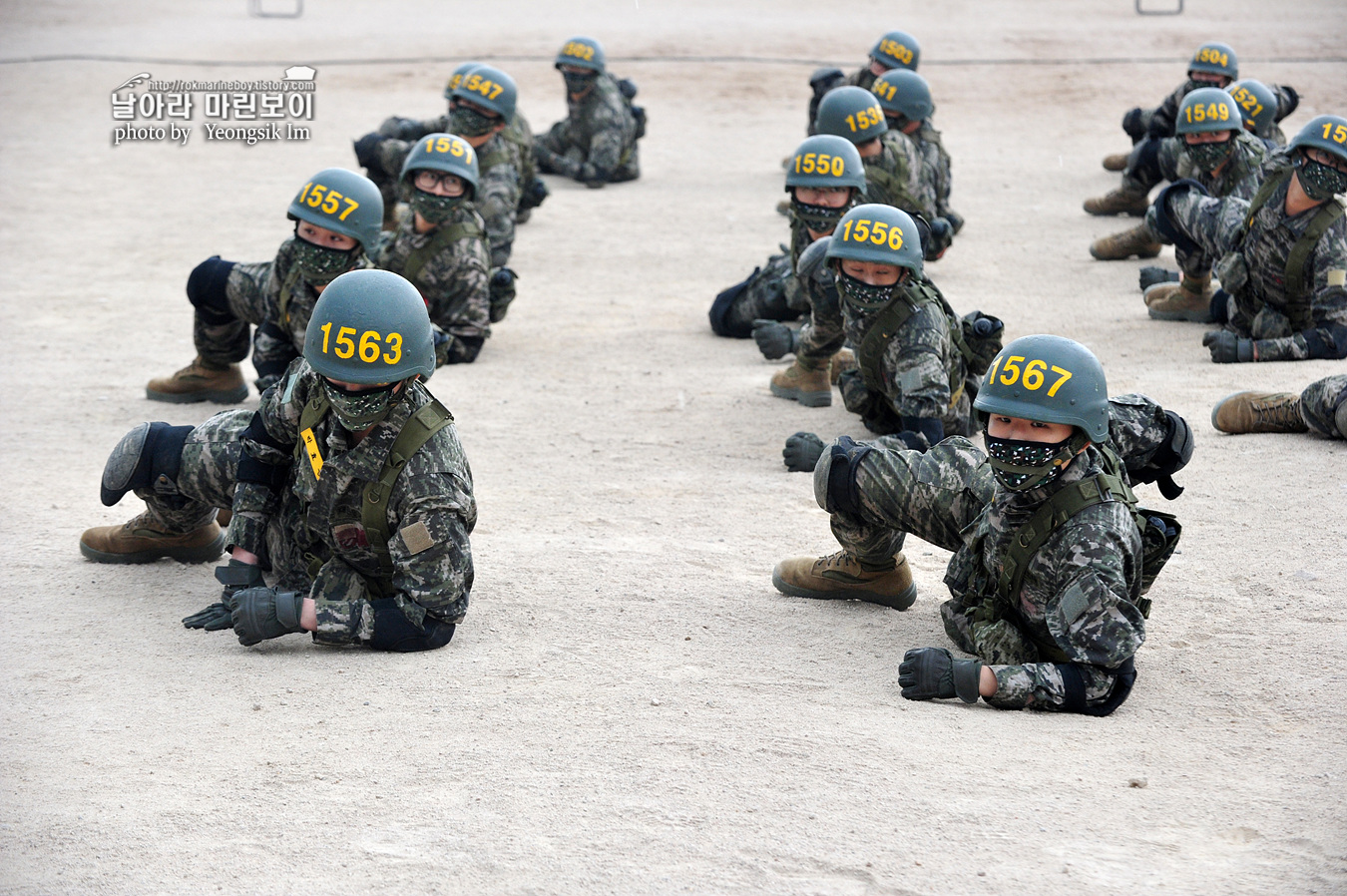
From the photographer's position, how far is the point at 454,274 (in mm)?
9938

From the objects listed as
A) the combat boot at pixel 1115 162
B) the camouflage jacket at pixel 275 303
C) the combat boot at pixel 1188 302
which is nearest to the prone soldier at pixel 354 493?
the camouflage jacket at pixel 275 303

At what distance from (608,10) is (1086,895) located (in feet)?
80.0

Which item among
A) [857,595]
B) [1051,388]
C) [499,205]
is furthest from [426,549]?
[499,205]

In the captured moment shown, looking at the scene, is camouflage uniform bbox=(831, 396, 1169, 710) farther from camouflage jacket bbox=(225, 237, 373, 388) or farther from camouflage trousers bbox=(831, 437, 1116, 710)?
camouflage jacket bbox=(225, 237, 373, 388)

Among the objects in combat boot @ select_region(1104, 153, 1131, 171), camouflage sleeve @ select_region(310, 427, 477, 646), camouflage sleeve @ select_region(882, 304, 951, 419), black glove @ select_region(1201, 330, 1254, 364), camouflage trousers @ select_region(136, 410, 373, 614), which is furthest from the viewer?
combat boot @ select_region(1104, 153, 1131, 171)

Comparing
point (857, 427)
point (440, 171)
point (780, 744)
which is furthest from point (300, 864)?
point (440, 171)

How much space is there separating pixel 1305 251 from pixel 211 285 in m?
6.87

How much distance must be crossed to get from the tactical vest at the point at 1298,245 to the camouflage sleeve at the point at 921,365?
3.14m

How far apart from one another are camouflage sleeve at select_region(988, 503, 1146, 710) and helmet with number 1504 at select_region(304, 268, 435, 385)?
7.56ft

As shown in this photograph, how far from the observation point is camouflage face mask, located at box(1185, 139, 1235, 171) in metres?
10.9

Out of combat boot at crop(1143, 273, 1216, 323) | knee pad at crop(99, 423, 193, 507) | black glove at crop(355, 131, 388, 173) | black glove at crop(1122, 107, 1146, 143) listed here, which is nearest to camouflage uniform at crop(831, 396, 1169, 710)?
knee pad at crop(99, 423, 193, 507)

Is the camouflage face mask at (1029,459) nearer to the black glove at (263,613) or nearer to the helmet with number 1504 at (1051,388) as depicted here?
the helmet with number 1504 at (1051,388)

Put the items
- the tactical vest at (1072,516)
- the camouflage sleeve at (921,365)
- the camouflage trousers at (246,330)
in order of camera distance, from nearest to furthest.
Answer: the tactical vest at (1072,516) → the camouflage sleeve at (921,365) → the camouflage trousers at (246,330)

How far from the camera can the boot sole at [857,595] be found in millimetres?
6066
